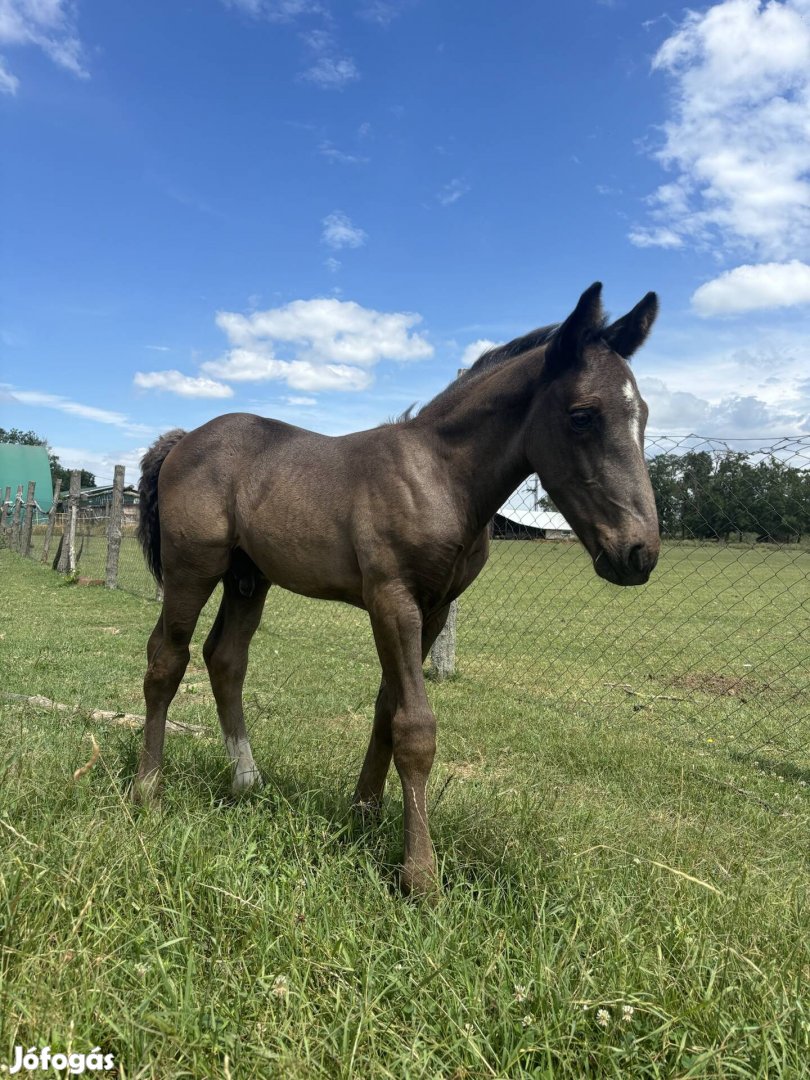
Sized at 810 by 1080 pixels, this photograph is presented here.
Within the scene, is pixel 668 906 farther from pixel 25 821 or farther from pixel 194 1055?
pixel 25 821

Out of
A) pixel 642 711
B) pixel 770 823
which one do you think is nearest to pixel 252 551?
pixel 770 823

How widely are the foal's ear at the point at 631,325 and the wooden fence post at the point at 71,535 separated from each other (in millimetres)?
14081

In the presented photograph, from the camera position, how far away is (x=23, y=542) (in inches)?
814

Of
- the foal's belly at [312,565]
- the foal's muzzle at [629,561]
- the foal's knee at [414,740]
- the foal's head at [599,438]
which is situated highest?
the foal's head at [599,438]

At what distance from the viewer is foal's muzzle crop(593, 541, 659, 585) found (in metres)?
2.10

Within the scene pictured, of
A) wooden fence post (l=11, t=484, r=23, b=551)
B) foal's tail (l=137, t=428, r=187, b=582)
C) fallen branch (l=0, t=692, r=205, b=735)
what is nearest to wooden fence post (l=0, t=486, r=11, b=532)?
wooden fence post (l=11, t=484, r=23, b=551)

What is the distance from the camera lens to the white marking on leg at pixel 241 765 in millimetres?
3104

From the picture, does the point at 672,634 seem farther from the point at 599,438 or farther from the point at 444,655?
the point at 599,438

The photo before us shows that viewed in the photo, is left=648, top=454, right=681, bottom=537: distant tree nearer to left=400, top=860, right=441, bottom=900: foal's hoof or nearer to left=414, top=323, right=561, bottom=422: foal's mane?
left=414, top=323, right=561, bottom=422: foal's mane

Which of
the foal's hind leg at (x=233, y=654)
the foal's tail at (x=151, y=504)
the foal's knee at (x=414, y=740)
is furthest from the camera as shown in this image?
the foal's tail at (x=151, y=504)

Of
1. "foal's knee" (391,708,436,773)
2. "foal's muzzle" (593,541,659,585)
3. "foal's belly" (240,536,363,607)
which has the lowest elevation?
"foal's knee" (391,708,436,773)

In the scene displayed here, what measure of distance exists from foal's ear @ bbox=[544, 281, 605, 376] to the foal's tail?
2.16 m

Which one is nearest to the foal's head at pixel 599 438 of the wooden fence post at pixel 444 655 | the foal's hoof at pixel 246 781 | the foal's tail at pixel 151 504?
the foal's hoof at pixel 246 781

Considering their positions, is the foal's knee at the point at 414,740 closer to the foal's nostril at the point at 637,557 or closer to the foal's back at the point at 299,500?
the foal's back at the point at 299,500
